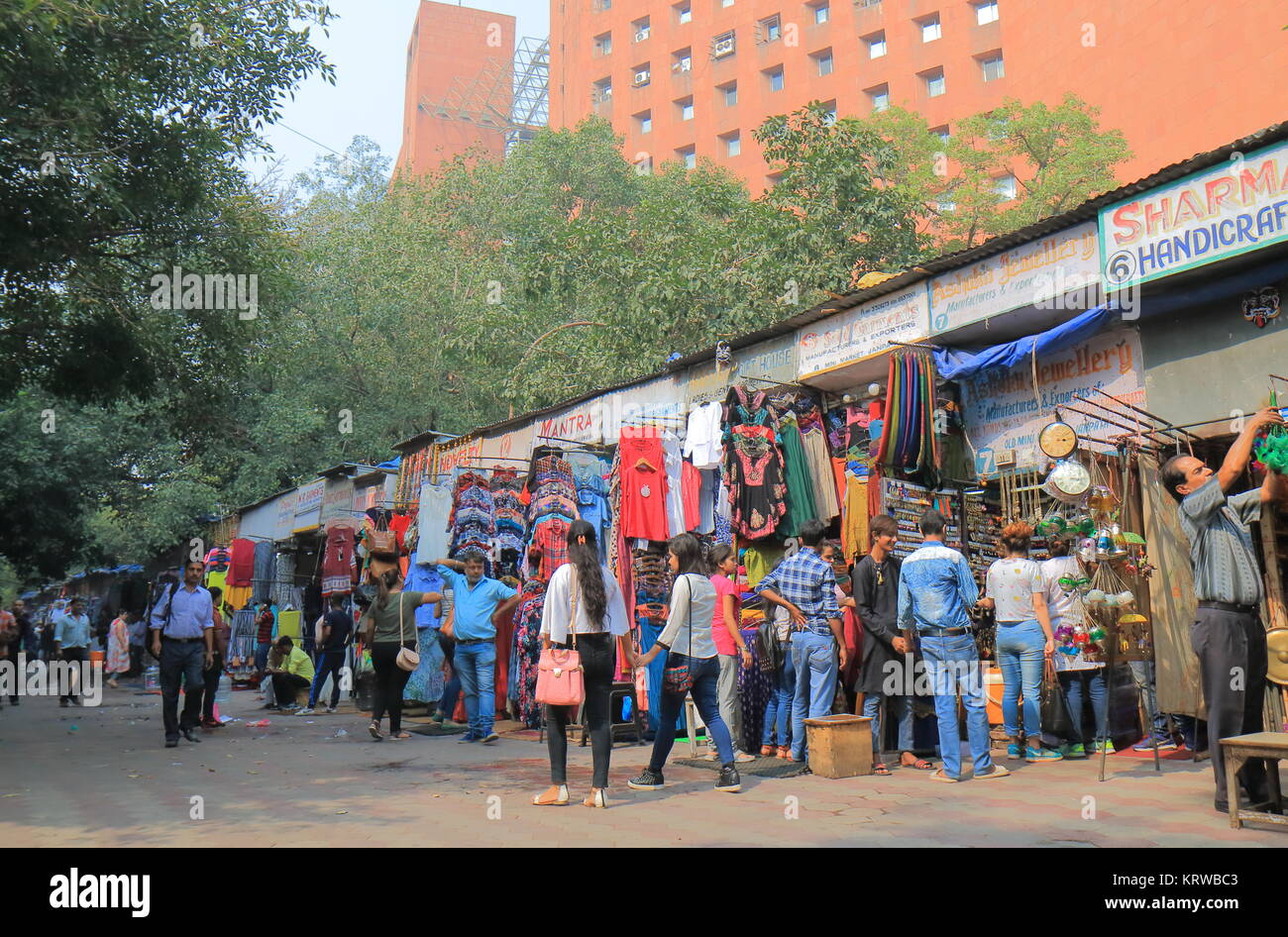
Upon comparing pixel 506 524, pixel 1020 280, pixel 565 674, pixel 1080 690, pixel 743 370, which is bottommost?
pixel 1080 690

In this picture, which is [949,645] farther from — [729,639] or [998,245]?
[998,245]

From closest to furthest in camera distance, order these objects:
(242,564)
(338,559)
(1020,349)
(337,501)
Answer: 1. (1020,349)
2. (338,559)
3. (337,501)
4. (242,564)

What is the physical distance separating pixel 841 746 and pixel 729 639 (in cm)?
148

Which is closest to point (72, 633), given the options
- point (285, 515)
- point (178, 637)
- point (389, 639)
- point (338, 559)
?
point (285, 515)

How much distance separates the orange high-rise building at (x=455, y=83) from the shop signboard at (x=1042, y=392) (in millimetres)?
64195

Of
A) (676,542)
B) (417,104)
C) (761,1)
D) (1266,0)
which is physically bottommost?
(676,542)

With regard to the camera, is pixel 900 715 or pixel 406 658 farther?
pixel 406 658

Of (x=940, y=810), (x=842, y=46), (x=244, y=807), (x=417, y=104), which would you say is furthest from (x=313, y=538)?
(x=417, y=104)

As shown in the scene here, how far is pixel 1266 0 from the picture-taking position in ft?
80.4

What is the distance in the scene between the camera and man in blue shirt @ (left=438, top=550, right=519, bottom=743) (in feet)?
32.4

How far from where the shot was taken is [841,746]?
24.5 feet

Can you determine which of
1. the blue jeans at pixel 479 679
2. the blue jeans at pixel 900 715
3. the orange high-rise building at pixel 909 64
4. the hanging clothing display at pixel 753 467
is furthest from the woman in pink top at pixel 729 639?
the orange high-rise building at pixel 909 64
